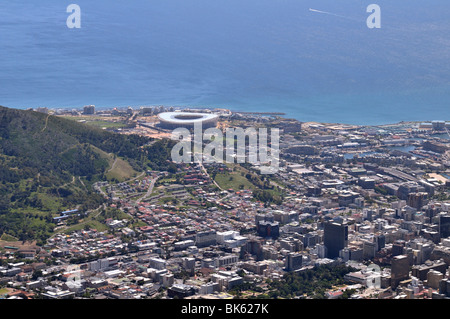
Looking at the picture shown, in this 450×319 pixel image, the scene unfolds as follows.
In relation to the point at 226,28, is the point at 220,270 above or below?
below

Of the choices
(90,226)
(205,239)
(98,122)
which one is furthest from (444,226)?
(98,122)

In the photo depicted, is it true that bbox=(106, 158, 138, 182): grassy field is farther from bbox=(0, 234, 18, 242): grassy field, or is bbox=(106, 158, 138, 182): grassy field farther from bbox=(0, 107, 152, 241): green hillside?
bbox=(0, 234, 18, 242): grassy field

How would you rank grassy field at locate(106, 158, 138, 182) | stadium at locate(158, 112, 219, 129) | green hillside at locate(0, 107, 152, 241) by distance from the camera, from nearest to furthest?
1. green hillside at locate(0, 107, 152, 241)
2. grassy field at locate(106, 158, 138, 182)
3. stadium at locate(158, 112, 219, 129)

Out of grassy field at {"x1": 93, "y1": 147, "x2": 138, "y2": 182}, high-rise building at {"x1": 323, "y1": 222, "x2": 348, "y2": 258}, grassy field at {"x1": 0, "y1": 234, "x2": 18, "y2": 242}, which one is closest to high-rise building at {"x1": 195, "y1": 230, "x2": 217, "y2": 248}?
high-rise building at {"x1": 323, "y1": 222, "x2": 348, "y2": 258}

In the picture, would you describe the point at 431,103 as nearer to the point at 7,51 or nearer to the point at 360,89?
the point at 360,89

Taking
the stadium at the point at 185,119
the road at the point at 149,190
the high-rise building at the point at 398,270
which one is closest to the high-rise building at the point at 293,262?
the high-rise building at the point at 398,270

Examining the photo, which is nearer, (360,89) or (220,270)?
(220,270)
